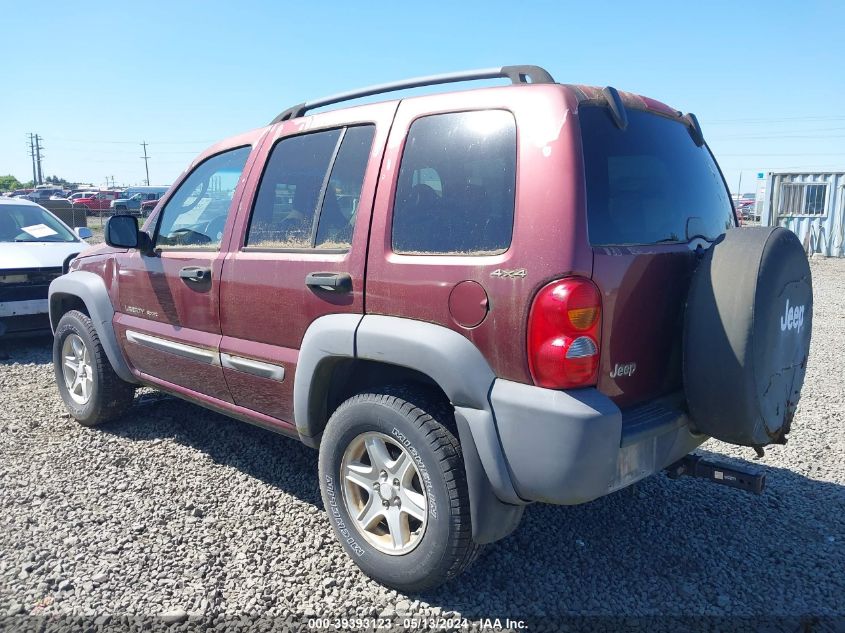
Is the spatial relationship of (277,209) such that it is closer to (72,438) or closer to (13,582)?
(13,582)

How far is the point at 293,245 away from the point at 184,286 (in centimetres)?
89

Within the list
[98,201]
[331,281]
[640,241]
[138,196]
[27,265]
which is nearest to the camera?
[640,241]

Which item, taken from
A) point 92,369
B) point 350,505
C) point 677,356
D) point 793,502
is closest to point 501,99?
point 677,356

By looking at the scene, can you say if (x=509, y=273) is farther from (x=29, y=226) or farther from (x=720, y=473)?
(x=29, y=226)

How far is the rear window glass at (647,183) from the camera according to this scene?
7.74 ft

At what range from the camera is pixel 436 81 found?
2930 millimetres

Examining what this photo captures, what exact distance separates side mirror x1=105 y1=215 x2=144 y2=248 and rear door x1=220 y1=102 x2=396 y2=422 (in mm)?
884

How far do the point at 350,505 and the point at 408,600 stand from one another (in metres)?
0.46

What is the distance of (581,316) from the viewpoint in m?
2.22

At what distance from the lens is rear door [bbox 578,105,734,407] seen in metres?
2.32

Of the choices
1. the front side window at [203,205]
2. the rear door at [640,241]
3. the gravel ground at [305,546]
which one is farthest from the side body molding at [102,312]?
the rear door at [640,241]

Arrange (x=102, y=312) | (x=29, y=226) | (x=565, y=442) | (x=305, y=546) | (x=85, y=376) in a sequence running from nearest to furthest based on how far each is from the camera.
Answer: 1. (x=565, y=442)
2. (x=305, y=546)
3. (x=102, y=312)
4. (x=85, y=376)
5. (x=29, y=226)

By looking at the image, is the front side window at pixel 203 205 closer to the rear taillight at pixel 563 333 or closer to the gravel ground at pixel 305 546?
the gravel ground at pixel 305 546

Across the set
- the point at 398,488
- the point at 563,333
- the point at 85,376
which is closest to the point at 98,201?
the point at 85,376
